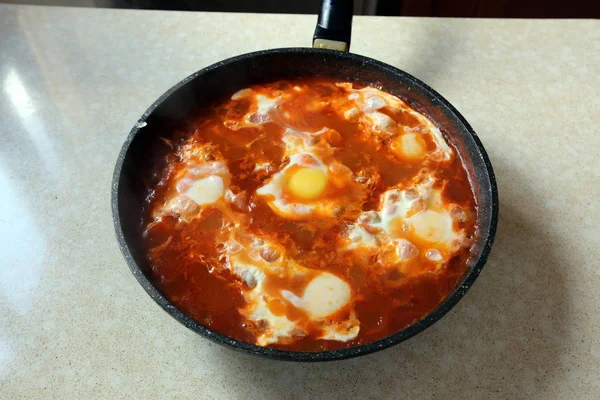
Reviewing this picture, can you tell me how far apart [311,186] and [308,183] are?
13 mm

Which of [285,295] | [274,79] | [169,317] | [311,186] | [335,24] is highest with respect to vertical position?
[335,24]

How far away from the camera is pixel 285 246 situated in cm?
140

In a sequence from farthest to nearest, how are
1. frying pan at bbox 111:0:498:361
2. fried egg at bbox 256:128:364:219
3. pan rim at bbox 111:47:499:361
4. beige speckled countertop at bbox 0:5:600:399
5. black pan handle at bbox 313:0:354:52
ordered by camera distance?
black pan handle at bbox 313:0:354:52 → fried egg at bbox 256:128:364:219 → beige speckled countertop at bbox 0:5:600:399 → frying pan at bbox 111:0:498:361 → pan rim at bbox 111:47:499:361

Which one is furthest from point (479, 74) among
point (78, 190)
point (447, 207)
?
point (78, 190)

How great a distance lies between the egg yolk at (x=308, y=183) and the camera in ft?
4.91

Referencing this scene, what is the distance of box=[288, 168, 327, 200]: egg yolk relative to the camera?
1.50 meters

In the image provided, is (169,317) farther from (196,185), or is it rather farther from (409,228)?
(409,228)

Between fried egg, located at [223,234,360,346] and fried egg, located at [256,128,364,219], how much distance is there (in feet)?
0.43

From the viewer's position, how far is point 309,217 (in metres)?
1.46

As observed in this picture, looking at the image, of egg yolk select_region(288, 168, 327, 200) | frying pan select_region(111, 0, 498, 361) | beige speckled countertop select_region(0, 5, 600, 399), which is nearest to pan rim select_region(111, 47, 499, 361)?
frying pan select_region(111, 0, 498, 361)

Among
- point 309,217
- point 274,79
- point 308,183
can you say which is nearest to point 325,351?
point 309,217

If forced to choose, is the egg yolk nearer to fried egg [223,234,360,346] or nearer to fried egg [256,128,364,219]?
fried egg [256,128,364,219]

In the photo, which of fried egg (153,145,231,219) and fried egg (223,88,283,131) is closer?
fried egg (153,145,231,219)

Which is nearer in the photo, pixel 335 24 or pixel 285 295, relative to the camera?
pixel 285 295
